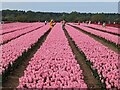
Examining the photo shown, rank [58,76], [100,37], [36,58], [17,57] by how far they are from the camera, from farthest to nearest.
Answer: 1. [100,37]
2. [17,57]
3. [36,58]
4. [58,76]

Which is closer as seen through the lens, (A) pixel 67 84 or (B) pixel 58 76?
(A) pixel 67 84

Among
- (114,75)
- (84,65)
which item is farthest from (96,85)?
(84,65)

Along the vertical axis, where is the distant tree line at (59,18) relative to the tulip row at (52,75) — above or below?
below

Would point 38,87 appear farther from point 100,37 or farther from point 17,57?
point 100,37

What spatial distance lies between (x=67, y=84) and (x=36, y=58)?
4012mm

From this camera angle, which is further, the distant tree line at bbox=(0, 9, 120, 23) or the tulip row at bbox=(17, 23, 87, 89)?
the distant tree line at bbox=(0, 9, 120, 23)

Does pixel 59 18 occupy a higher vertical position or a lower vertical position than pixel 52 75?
lower

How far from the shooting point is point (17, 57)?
41.6 feet

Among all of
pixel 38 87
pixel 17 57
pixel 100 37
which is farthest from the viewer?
pixel 100 37

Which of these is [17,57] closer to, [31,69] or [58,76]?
[31,69]

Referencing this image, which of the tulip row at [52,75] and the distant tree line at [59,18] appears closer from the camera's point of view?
the tulip row at [52,75]

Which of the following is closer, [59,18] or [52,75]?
[52,75]

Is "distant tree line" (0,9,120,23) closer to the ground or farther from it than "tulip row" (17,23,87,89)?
closer to the ground

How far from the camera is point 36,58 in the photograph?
11.9m
